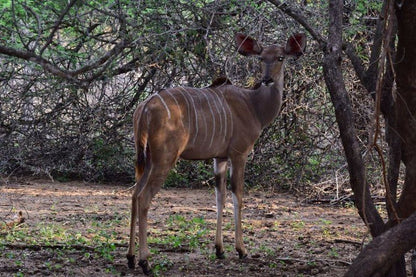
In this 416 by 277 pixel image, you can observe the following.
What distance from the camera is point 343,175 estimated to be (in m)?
6.55

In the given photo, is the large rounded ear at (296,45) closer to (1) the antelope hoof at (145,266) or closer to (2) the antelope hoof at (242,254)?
(2) the antelope hoof at (242,254)

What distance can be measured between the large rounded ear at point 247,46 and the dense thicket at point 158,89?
4.15 feet

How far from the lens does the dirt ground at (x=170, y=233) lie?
13.6 feet

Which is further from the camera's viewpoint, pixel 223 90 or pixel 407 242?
pixel 223 90

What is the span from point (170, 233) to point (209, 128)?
970mm

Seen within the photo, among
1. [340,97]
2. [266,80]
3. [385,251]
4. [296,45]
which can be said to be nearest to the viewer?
[385,251]

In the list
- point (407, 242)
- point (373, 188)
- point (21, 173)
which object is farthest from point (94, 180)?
point (407, 242)

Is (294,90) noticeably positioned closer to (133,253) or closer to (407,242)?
(133,253)

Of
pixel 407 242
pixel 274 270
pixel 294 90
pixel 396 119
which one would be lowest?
pixel 274 270

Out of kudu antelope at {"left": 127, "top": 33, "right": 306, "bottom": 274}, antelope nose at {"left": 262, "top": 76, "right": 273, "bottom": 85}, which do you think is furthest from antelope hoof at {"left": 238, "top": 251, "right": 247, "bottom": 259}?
antelope nose at {"left": 262, "top": 76, "right": 273, "bottom": 85}

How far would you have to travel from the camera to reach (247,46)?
16.4 ft

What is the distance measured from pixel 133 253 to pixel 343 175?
2.99 metres

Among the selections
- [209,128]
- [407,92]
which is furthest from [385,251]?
[209,128]

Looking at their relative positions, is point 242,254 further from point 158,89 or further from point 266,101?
point 158,89
